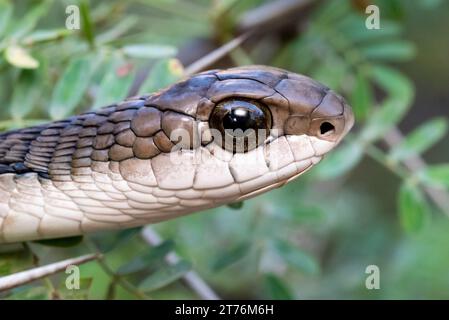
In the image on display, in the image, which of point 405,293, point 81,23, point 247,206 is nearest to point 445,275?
point 405,293

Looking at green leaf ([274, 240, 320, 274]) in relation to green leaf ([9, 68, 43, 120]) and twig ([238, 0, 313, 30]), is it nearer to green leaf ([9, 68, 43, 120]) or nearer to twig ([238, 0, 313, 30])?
green leaf ([9, 68, 43, 120])

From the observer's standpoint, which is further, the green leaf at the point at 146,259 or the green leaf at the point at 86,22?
the green leaf at the point at 86,22

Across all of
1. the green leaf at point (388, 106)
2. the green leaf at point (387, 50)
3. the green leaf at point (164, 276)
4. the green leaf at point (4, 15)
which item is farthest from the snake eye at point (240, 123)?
the green leaf at point (387, 50)

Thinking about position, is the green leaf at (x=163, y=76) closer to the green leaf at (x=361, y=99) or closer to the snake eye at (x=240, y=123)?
the snake eye at (x=240, y=123)

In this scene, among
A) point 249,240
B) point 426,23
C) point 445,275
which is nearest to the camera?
point 249,240

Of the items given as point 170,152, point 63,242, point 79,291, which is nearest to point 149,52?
point 170,152

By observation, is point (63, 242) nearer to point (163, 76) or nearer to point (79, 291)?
point (79, 291)
